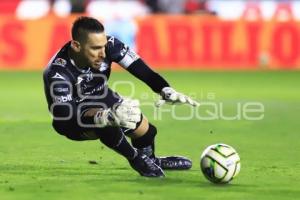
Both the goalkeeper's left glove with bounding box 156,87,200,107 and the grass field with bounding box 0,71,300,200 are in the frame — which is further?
the goalkeeper's left glove with bounding box 156,87,200,107

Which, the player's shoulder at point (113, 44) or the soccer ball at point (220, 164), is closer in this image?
the soccer ball at point (220, 164)

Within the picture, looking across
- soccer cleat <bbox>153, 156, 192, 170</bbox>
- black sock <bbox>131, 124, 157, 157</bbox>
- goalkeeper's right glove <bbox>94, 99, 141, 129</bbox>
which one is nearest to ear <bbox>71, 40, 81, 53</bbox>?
goalkeeper's right glove <bbox>94, 99, 141, 129</bbox>

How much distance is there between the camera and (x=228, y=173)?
7.80 m

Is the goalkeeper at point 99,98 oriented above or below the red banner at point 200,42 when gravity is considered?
above

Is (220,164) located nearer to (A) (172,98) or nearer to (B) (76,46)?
(A) (172,98)

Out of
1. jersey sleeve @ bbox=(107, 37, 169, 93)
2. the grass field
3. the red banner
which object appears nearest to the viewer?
the grass field

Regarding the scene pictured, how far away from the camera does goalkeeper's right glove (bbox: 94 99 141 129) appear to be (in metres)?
7.51

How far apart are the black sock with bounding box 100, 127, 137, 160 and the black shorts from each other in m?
0.04

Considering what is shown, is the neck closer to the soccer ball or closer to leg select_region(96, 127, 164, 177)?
leg select_region(96, 127, 164, 177)

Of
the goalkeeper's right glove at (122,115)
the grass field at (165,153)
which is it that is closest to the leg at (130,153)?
the grass field at (165,153)

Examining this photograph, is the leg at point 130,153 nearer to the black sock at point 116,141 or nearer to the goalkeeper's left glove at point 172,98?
the black sock at point 116,141

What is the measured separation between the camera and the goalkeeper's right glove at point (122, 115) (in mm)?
7508

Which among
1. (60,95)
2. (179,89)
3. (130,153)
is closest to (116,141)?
(130,153)

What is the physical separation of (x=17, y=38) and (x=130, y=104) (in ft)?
51.7
